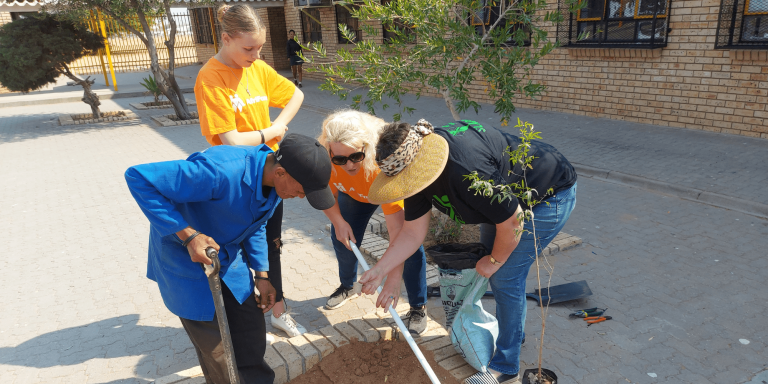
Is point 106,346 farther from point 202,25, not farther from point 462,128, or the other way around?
point 202,25

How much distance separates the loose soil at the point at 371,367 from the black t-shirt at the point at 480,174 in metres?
0.87

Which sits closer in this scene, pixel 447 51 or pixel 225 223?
pixel 225 223

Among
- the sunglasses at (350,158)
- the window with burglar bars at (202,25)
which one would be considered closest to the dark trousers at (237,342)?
the sunglasses at (350,158)

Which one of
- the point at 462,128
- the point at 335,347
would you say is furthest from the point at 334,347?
the point at 462,128

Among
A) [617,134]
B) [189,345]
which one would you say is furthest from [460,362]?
[617,134]

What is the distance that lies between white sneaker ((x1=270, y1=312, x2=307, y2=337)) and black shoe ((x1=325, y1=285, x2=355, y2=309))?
0.31m

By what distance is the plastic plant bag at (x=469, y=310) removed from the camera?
8.93 feet

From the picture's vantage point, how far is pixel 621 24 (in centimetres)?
843

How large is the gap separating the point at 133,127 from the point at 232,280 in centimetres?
1093

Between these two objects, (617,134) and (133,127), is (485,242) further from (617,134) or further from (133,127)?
(133,127)

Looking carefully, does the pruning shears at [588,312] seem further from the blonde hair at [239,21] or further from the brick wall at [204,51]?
the brick wall at [204,51]

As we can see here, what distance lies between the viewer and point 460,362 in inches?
112

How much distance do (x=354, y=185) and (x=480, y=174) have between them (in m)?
1.07

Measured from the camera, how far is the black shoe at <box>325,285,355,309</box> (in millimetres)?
3799
